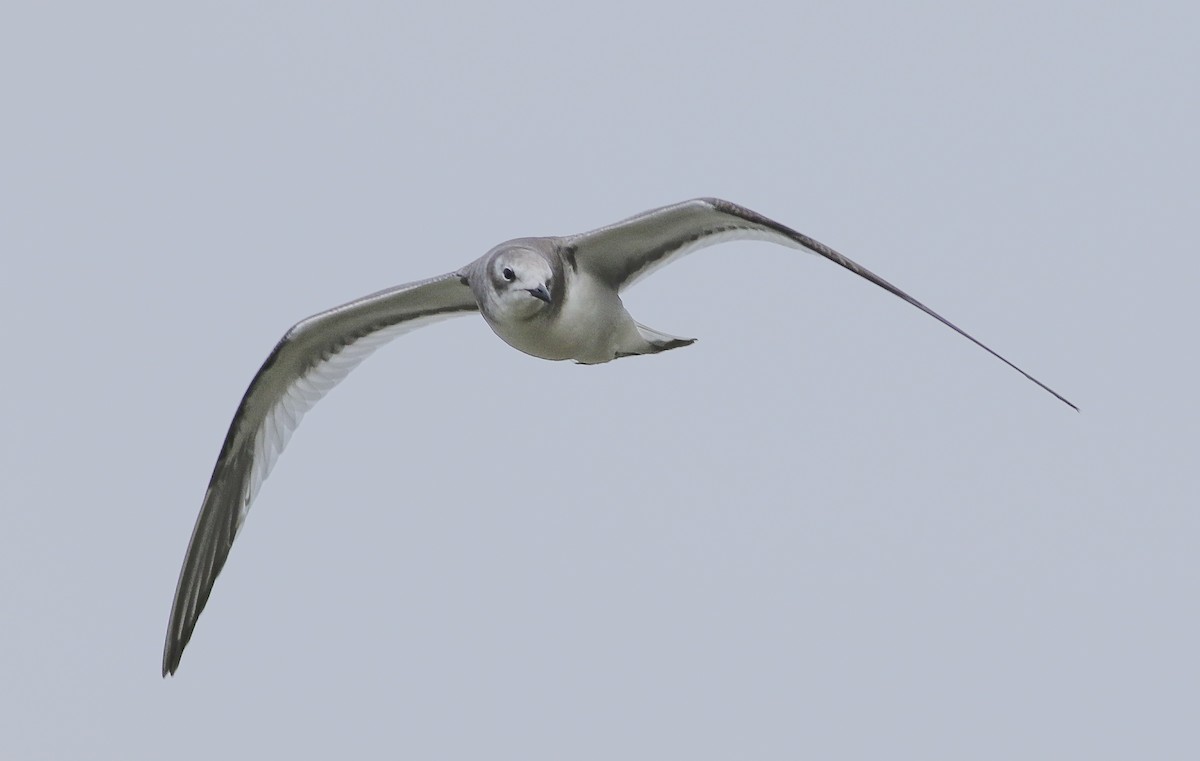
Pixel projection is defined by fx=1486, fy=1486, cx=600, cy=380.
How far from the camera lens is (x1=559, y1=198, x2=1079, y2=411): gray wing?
8.49m

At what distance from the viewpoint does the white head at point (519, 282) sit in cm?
857

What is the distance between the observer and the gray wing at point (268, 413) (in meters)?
10.4

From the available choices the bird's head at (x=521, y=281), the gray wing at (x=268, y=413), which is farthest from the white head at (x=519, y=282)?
the gray wing at (x=268, y=413)

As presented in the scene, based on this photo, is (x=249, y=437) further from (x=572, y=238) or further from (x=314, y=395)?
(x=572, y=238)

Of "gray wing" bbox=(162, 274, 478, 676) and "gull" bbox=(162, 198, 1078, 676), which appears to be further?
"gray wing" bbox=(162, 274, 478, 676)

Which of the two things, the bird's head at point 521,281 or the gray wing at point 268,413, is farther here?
the gray wing at point 268,413

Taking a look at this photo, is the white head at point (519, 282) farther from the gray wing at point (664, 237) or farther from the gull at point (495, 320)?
the gray wing at point (664, 237)

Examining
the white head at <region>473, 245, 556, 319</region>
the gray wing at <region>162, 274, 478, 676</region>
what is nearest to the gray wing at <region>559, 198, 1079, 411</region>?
the white head at <region>473, 245, 556, 319</region>

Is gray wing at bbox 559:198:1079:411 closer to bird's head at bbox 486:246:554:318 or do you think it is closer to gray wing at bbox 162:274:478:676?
bird's head at bbox 486:246:554:318

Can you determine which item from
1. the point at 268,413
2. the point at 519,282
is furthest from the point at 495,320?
the point at 268,413

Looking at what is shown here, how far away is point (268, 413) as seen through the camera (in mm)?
10695

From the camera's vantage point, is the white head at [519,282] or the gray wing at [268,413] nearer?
the white head at [519,282]

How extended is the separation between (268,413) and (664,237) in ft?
11.0

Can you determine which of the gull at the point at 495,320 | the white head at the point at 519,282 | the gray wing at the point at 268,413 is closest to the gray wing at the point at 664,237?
the gull at the point at 495,320
